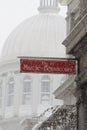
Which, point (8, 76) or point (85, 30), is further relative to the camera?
point (8, 76)

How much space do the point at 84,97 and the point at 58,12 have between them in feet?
228

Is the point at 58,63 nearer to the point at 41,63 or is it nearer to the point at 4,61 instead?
the point at 41,63

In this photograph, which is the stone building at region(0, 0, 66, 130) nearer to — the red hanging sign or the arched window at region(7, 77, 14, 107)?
the arched window at region(7, 77, 14, 107)

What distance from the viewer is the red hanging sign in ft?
60.1

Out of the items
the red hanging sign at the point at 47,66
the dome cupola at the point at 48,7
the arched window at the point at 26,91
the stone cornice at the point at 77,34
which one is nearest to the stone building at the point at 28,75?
the arched window at the point at 26,91

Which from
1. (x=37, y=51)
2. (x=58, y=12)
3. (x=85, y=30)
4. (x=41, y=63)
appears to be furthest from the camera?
(x=58, y=12)

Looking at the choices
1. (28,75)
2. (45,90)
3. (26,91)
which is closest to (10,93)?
(26,91)

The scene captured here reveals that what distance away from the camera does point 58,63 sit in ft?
60.5

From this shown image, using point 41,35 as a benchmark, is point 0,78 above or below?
below

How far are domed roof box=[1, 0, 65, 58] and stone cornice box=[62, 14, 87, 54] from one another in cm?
6178

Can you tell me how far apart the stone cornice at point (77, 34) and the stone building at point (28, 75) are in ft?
199

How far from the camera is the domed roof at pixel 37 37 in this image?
81.4m

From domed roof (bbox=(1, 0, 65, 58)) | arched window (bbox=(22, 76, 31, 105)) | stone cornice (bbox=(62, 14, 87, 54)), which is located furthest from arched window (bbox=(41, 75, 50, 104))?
stone cornice (bbox=(62, 14, 87, 54))

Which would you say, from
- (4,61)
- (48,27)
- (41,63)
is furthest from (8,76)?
(41,63)
